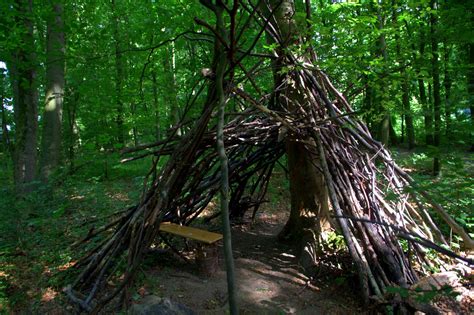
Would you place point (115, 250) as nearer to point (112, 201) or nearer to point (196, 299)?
A: point (196, 299)

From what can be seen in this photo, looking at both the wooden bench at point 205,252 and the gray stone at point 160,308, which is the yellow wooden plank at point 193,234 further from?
the gray stone at point 160,308

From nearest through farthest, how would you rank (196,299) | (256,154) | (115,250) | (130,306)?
(130,306)
(196,299)
(115,250)
(256,154)

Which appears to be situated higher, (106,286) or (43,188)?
(43,188)

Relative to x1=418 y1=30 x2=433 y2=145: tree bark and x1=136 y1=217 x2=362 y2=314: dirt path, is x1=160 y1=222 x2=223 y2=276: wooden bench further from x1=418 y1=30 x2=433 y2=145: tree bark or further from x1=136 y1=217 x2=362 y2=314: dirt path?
x1=418 y1=30 x2=433 y2=145: tree bark

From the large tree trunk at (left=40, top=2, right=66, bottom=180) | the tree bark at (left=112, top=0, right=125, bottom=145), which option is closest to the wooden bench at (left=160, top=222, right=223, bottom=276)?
the large tree trunk at (left=40, top=2, right=66, bottom=180)

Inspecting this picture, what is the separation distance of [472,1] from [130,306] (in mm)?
7682

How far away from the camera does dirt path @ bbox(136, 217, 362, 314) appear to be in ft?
11.3

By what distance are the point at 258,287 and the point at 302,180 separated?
1.64 metres

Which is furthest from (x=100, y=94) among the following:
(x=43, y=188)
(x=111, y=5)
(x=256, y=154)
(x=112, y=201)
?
(x=256, y=154)

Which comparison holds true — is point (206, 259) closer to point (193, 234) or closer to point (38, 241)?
point (193, 234)

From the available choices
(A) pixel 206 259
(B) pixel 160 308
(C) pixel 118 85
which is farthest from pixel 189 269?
(C) pixel 118 85

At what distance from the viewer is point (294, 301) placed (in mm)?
3570

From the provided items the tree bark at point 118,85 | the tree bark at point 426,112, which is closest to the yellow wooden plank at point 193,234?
the tree bark at point 426,112

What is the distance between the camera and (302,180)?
4.64m
